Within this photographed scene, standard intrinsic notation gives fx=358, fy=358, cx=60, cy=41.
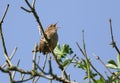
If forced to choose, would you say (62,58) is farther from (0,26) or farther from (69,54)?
(0,26)

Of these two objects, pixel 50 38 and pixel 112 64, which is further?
pixel 50 38

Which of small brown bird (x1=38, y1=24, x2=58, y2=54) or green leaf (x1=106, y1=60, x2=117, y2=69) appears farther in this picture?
small brown bird (x1=38, y1=24, x2=58, y2=54)

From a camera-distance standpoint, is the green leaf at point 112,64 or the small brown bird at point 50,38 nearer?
the green leaf at point 112,64

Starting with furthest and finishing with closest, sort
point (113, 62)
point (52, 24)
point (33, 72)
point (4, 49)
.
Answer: point (52, 24)
point (113, 62)
point (4, 49)
point (33, 72)

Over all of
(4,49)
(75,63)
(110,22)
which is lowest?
(75,63)

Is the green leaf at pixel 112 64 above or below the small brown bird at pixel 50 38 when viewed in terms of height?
below

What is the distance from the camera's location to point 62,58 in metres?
5.39

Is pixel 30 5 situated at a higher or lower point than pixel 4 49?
higher

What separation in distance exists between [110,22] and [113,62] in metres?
0.61

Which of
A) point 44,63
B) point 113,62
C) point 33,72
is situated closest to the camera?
point 33,72

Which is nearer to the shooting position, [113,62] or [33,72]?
[33,72]

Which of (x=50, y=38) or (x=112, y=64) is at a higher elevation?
(x=50, y=38)

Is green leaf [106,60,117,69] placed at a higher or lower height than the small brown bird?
lower

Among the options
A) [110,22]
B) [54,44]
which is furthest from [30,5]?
[54,44]
